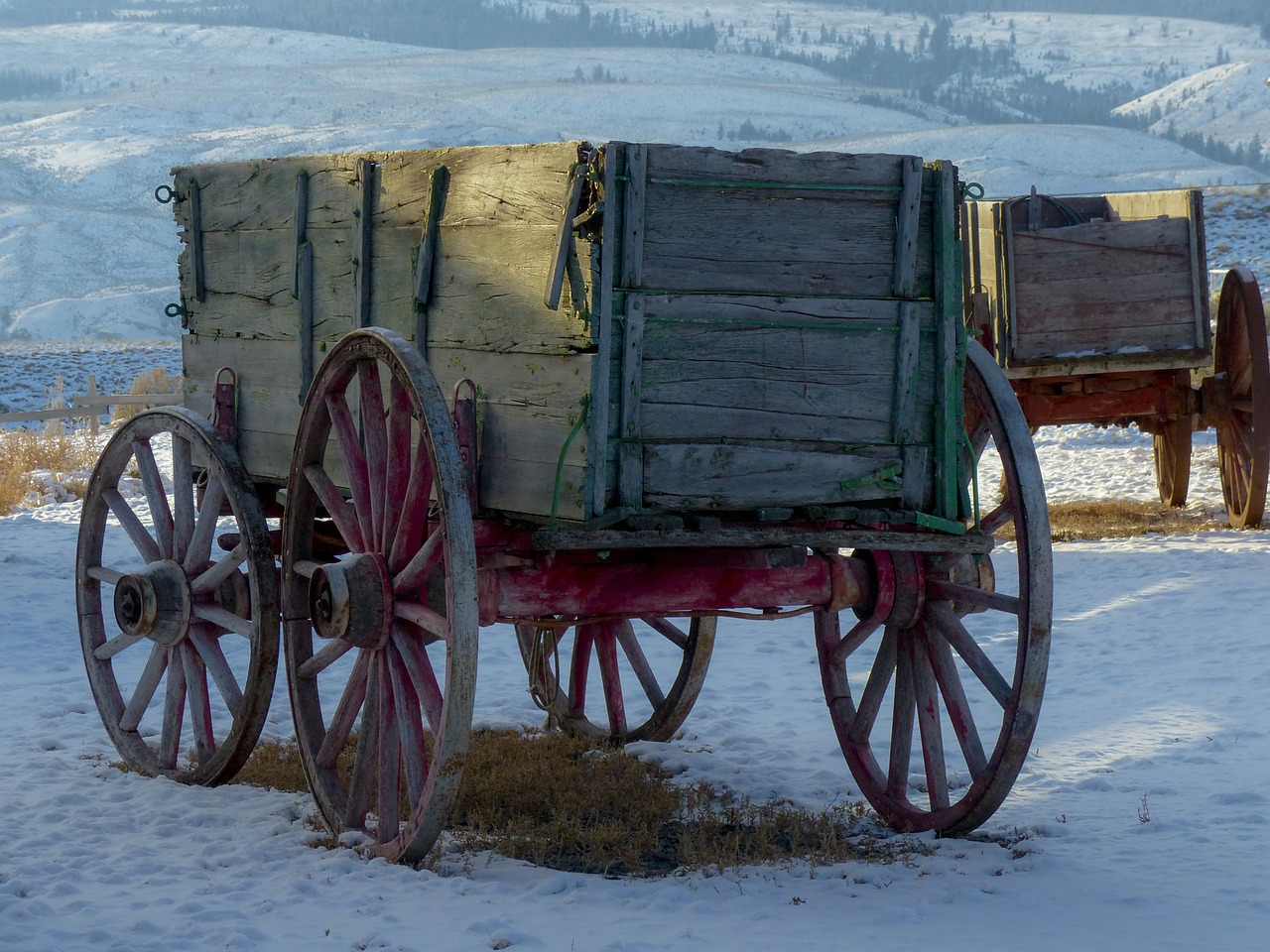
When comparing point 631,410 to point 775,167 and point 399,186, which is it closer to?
point 775,167

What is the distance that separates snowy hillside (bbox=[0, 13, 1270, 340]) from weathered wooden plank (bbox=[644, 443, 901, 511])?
5417 cm

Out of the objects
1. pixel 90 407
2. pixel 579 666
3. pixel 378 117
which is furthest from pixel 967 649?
pixel 378 117

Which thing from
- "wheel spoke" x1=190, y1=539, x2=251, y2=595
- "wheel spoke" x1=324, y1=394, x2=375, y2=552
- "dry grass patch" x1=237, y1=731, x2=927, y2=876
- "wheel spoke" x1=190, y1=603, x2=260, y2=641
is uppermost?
"wheel spoke" x1=324, y1=394, x2=375, y2=552

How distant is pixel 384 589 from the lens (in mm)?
4145

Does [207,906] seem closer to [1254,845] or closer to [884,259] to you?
[884,259]

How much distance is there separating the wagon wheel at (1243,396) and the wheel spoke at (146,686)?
6815mm

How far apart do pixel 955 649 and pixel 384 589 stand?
1841mm

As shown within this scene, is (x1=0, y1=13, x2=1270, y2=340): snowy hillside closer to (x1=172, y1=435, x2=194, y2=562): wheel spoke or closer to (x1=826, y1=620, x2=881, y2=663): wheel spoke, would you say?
(x1=172, y1=435, x2=194, y2=562): wheel spoke

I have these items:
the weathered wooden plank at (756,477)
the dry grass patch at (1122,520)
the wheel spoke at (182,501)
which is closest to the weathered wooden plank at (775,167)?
the weathered wooden plank at (756,477)

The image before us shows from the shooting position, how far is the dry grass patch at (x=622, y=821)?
4.40 m

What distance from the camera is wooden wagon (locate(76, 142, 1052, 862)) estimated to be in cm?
383

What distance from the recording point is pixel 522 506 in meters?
4.02

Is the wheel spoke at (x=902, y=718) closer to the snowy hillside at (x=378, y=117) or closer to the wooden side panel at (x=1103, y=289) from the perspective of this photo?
the wooden side panel at (x=1103, y=289)

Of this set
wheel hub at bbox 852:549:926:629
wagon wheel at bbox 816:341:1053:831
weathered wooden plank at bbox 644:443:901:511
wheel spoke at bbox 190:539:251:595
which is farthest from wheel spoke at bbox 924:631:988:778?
wheel spoke at bbox 190:539:251:595
